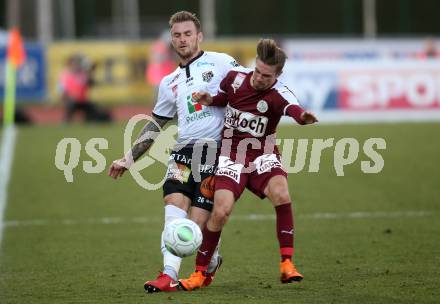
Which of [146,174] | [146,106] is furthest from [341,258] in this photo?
[146,106]

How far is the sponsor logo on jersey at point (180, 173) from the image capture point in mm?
7777

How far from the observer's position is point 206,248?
7.70 metres

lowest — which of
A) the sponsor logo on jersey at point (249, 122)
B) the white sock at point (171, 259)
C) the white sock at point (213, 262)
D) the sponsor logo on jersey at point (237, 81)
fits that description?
the white sock at point (213, 262)

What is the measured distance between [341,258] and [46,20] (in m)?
25.7

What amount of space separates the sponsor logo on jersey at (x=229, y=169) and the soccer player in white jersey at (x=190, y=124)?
0.13m

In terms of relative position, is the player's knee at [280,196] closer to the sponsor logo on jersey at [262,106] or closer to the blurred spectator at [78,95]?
the sponsor logo on jersey at [262,106]

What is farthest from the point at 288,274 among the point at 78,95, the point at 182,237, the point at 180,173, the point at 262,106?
the point at 78,95

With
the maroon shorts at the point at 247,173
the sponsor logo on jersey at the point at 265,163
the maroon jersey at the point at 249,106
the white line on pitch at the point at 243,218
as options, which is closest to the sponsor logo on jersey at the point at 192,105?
the maroon jersey at the point at 249,106

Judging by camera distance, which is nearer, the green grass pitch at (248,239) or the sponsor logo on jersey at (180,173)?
the green grass pitch at (248,239)

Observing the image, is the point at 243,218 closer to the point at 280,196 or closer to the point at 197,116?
the point at 197,116

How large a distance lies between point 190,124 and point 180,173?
402mm

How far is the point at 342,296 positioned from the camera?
285 inches

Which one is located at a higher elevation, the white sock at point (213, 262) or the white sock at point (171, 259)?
the white sock at point (171, 259)

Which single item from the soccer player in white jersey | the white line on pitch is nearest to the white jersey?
the soccer player in white jersey
